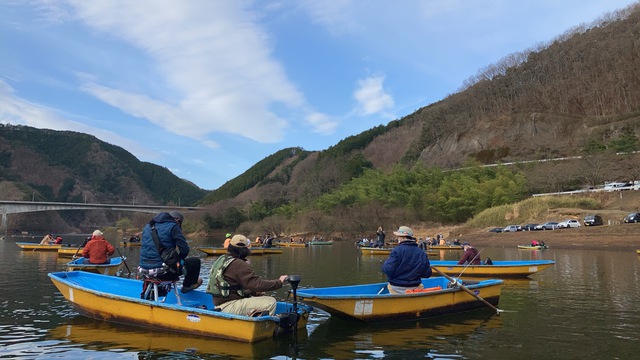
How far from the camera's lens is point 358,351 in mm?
8609

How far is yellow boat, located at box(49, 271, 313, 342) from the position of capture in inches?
340

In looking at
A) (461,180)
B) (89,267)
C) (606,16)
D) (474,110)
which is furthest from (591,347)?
(606,16)

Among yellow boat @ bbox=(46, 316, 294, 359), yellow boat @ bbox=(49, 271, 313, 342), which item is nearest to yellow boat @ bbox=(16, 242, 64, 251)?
yellow boat @ bbox=(49, 271, 313, 342)

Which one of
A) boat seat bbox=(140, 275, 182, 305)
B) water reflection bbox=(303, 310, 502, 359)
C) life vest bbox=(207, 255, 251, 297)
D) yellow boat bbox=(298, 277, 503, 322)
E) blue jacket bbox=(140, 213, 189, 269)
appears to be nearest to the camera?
water reflection bbox=(303, 310, 502, 359)

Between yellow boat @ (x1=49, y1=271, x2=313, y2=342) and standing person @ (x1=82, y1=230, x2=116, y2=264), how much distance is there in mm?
6186

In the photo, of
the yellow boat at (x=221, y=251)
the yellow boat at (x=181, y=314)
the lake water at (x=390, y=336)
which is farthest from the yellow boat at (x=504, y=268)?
the yellow boat at (x=221, y=251)

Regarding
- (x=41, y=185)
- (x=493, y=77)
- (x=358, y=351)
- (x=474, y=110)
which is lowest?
(x=358, y=351)

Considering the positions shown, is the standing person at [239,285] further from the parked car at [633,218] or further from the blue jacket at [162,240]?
the parked car at [633,218]

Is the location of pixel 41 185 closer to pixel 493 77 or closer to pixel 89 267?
pixel 493 77

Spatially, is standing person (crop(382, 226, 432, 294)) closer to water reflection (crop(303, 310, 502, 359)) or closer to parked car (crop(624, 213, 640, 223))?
water reflection (crop(303, 310, 502, 359))

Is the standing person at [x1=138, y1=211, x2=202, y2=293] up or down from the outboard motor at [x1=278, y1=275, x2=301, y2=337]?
up

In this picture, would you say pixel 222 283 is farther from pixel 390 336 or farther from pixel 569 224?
pixel 569 224

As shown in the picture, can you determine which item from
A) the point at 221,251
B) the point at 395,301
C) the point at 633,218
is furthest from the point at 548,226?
the point at 395,301

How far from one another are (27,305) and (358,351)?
10.3m
